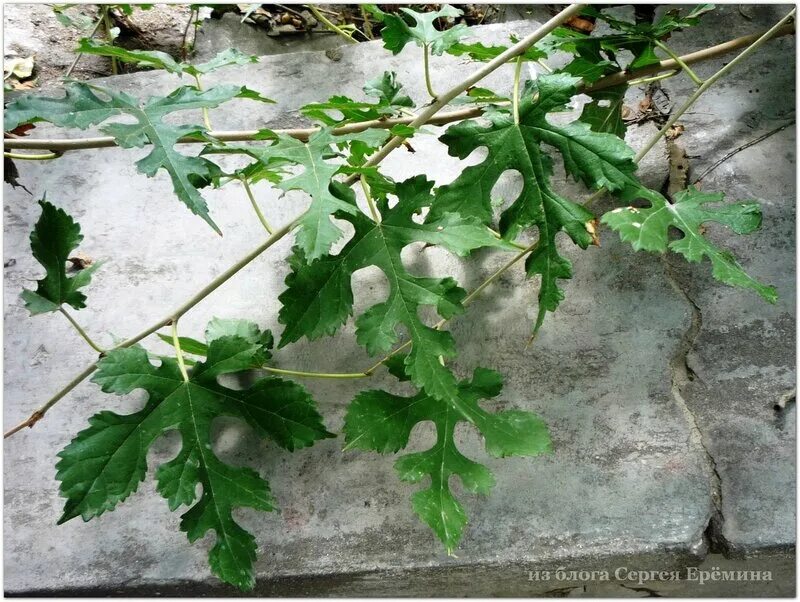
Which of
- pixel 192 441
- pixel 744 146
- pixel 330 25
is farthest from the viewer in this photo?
pixel 330 25

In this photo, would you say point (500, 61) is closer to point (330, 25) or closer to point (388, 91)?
point (388, 91)

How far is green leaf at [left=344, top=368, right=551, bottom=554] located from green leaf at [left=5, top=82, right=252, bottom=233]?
0.44m

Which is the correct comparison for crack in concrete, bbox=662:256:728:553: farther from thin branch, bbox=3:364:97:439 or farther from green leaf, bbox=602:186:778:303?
thin branch, bbox=3:364:97:439

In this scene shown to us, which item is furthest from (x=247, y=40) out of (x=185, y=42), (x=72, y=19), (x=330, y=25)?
(x=72, y=19)

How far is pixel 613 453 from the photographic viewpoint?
1294 millimetres

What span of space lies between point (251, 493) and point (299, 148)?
0.61m

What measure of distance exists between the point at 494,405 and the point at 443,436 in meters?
0.26

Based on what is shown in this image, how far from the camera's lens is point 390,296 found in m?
1.06

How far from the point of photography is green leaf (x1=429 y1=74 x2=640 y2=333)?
1098mm

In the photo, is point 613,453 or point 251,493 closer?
point 251,493

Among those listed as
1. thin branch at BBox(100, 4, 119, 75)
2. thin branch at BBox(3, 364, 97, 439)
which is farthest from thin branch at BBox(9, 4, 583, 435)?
thin branch at BBox(100, 4, 119, 75)

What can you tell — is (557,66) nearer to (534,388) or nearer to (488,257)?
(488,257)

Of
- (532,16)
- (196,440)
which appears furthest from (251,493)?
(532,16)

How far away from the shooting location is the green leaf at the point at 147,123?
3.10 feet
